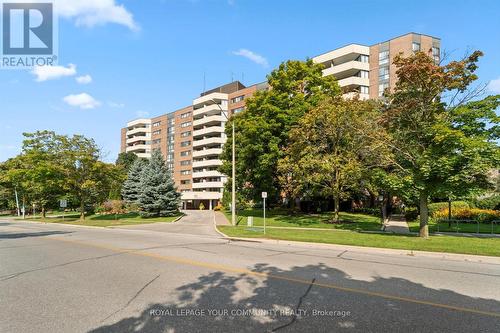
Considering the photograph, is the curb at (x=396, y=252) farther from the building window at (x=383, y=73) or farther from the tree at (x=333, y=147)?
the building window at (x=383, y=73)

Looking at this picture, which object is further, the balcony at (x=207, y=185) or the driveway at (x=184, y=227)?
the balcony at (x=207, y=185)

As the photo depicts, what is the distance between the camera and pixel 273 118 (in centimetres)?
3256

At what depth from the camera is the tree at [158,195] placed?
37.5 meters

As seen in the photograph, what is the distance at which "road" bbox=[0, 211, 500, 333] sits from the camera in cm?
472

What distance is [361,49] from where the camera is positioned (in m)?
54.6

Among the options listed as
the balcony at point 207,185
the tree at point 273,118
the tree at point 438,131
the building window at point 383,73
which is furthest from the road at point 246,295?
the balcony at point 207,185

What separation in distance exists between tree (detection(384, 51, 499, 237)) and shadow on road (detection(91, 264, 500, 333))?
1012 centimetres

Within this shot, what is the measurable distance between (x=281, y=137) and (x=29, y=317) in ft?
95.7

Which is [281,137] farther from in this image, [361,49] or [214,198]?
[214,198]

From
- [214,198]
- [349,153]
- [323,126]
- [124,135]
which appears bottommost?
[214,198]

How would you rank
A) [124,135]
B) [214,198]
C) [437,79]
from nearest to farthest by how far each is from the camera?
[437,79] → [214,198] → [124,135]

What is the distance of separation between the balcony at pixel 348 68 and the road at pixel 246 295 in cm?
4838

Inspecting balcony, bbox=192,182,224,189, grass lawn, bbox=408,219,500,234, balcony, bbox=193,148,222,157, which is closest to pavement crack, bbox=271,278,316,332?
grass lawn, bbox=408,219,500,234

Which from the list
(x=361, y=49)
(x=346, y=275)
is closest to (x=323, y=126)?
(x=346, y=275)
